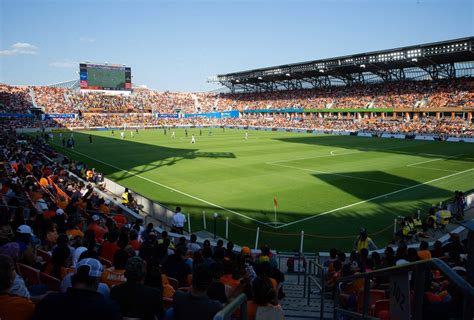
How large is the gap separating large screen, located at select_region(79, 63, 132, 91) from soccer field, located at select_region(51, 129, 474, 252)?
141ft

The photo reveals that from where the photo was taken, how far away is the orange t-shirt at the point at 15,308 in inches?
131

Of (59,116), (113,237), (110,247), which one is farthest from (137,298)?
(59,116)

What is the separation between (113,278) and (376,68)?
7389cm

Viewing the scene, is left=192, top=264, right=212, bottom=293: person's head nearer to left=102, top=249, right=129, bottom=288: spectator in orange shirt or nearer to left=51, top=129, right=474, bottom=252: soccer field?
left=102, top=249, right=129, bottom=288: spectator in orange shirt

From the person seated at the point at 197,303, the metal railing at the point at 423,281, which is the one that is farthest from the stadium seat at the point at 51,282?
the metal railing at the point at 423,281

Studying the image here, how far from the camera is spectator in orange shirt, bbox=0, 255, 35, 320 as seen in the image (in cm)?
333

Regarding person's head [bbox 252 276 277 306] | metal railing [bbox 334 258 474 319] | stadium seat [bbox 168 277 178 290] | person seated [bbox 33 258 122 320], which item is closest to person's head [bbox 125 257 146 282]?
person seated [bbox 33 258 122 320]

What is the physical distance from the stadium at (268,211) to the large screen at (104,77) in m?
0.46

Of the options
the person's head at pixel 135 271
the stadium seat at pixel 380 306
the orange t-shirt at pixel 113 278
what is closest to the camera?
the person's head at pixel 135 271

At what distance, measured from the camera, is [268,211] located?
18.4 meters

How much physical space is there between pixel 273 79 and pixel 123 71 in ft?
122

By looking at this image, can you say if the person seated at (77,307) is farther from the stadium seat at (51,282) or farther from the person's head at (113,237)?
the person's head at (113,237)

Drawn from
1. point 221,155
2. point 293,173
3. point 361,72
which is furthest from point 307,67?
point 293,173

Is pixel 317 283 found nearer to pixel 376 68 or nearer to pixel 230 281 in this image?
pixel 230 281
